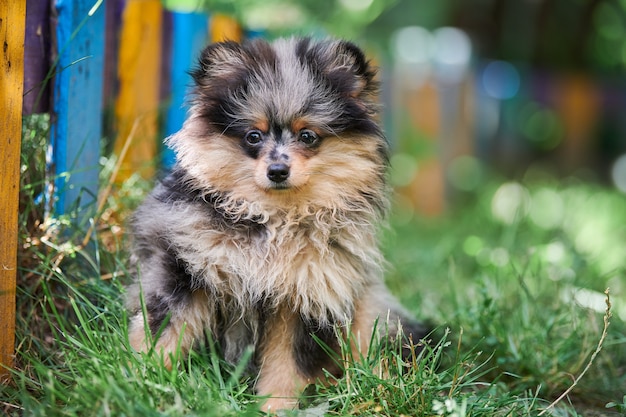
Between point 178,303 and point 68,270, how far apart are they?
0.77m

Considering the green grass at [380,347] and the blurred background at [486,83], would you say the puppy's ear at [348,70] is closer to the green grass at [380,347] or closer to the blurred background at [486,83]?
the green grass at [380,347]

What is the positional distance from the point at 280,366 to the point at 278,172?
73 cm

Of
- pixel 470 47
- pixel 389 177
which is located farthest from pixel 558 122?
pixel 389 177

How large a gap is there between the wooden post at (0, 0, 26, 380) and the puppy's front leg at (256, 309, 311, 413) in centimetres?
92

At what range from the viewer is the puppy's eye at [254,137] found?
2727 mm

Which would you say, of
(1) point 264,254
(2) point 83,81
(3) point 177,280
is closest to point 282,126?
(1) point 264,254

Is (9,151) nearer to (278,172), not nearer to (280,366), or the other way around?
(278,172)

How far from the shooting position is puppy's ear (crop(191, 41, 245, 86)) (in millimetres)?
2795

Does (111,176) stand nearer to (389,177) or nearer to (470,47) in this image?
(389,177)

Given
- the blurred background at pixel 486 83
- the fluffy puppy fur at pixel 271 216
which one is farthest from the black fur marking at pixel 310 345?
the blurred background at pixel 486 83

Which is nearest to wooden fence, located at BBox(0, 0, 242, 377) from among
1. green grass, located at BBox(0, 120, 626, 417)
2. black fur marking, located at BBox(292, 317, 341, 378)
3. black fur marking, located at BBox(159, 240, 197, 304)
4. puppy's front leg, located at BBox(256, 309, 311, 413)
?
green grass, located at BBox(0, 120, 626, 417)

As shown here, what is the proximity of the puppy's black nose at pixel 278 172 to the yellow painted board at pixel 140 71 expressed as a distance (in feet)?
5.01

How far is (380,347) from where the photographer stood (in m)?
2.55

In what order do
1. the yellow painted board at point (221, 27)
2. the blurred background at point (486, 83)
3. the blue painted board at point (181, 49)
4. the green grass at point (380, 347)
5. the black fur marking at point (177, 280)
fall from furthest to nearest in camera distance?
1. the blurred background at point (486, 83)
2. the yellow painted board at point (221, 27)
3. the blue painted board at point (181, 49)
4. the black fur marking at point (177, 280)
5. the green grass at point (380, 347)
